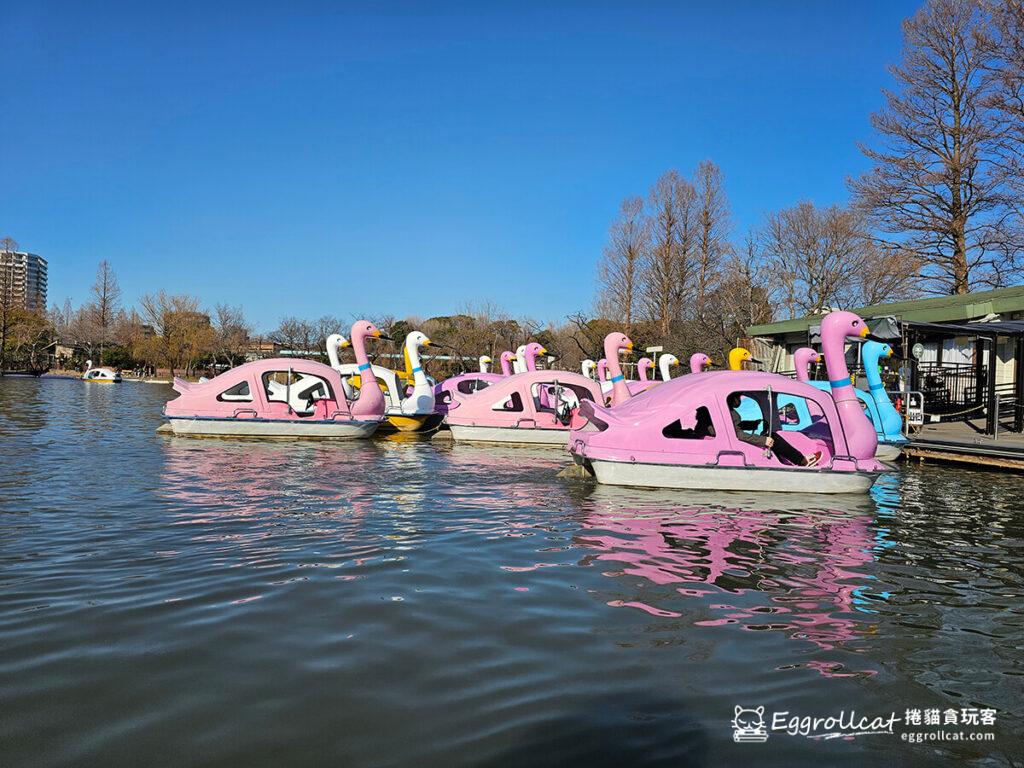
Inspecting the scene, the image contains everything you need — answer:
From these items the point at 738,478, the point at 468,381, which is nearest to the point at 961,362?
the point at 468,381

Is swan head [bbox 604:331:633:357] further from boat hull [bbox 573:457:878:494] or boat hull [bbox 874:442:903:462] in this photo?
boat hull [bbox 573:457:878:494]

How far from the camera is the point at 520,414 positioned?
60.0 feet

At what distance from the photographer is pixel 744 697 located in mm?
→ 3961

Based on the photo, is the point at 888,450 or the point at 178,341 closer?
the point at 888,450

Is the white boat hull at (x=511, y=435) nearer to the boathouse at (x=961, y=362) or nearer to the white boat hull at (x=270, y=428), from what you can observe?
the white boat hull at (x=270, y=428)

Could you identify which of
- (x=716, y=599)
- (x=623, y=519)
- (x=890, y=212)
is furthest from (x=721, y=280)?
(x=716, y=599)

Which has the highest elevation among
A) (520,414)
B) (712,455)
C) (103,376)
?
(103,376)

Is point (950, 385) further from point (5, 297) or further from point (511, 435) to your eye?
point (5, 297)

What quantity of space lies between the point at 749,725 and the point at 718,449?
7.31 metres

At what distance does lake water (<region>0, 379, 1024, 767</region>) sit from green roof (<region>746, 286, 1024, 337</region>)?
1349cm

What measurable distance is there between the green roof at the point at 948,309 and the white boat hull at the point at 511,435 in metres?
9.02

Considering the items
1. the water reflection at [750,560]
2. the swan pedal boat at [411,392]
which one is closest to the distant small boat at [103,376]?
the swan pedal boat at [411,392]

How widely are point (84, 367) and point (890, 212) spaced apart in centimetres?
7822

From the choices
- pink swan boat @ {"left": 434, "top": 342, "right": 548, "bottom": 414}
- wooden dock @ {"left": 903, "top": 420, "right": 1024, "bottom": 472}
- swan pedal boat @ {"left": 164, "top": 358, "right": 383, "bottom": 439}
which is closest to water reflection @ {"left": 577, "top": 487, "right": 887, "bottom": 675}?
wooden dock @ {"left": 903, "top": 420, "right": 1024, "bottom": 472}
